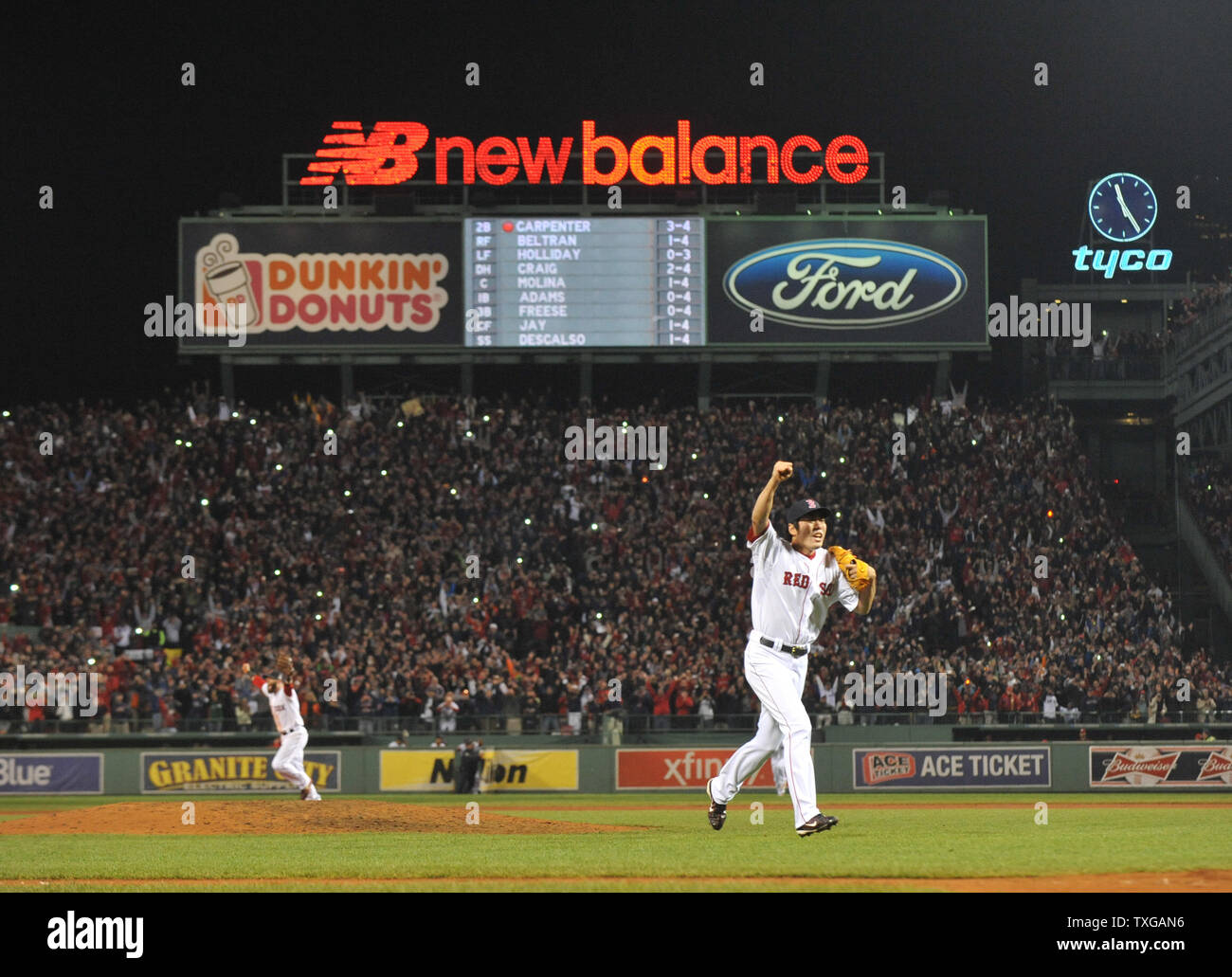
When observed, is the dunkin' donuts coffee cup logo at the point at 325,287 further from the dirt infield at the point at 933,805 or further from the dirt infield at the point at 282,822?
the dirt infield at the point at 282,822

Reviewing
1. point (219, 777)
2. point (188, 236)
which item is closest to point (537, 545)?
point (219, 777)

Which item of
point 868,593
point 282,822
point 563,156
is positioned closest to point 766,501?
point 868,593

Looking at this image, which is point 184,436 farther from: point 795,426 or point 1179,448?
point 1179,448

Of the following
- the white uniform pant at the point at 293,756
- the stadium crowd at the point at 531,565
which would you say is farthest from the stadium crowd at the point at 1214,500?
the white uniform pant at the point at 293,756

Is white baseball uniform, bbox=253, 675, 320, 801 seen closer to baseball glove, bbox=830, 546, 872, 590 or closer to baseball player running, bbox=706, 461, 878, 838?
baseball player running, bbox=706, 461, 878, 838

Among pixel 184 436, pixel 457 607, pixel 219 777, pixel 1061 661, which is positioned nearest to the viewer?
pixel 219 777

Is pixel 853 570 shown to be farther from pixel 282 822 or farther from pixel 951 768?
pixel 951 768

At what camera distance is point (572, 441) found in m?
37.8

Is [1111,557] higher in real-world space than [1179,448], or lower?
lower

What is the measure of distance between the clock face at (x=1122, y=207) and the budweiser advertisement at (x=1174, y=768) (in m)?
20.4

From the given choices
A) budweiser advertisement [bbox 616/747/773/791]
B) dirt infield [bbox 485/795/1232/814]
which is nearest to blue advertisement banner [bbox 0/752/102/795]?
dirt infield [bbox 485/795/1232/814]

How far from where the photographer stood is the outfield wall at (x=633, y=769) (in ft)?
86.2

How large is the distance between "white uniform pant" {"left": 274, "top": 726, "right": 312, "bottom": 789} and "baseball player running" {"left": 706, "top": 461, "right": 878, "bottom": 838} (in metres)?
11.7

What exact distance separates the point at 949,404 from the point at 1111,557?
7.32 meters
